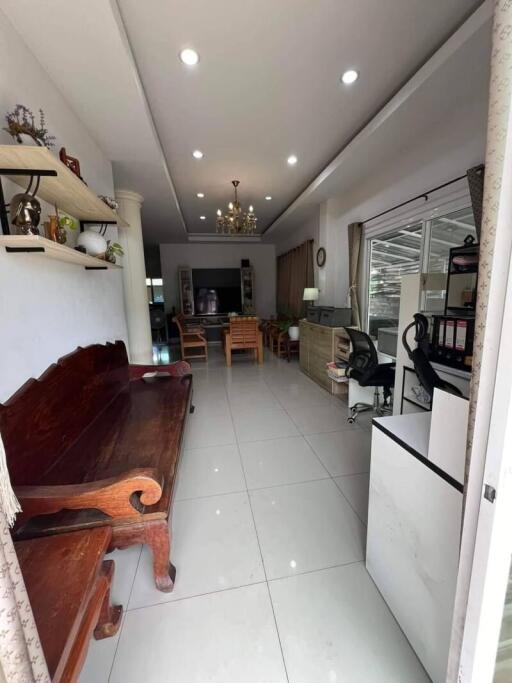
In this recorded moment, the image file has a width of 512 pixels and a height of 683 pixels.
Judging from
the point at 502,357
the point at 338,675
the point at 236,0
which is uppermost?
the point at 236,0

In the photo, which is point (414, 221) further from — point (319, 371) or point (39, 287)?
point (39, 287)

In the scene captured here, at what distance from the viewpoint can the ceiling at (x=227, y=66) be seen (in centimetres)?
151

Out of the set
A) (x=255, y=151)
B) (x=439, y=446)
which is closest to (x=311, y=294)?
(x=255, y=151)

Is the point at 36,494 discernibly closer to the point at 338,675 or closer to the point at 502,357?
the point at 338,675

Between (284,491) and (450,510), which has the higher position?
(450,510)

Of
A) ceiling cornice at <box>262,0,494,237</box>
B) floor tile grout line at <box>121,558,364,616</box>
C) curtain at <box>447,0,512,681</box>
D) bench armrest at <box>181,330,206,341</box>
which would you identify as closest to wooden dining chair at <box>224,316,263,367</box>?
bench armrest at <box>181,330,206,341</box>

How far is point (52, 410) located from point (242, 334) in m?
3.89

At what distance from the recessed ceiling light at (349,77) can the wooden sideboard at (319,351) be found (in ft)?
7.65

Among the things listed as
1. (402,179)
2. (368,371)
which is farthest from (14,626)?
(402,179)

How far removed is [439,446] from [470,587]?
349 millimetres

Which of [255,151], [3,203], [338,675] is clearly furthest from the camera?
[255,151]

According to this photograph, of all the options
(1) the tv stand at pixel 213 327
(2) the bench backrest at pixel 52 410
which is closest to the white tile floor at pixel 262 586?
(2) the bench backrest at pixel 52 410

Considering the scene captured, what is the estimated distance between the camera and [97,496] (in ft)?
3.50

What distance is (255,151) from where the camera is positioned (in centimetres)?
317
